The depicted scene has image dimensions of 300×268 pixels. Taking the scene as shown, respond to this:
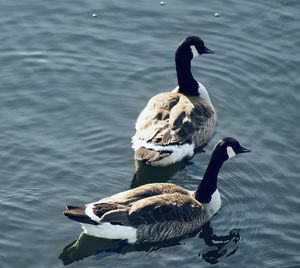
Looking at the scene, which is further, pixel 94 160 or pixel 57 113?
pixel 57 113

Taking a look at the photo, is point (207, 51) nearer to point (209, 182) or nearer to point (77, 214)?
point (209, 182)

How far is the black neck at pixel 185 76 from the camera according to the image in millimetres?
18062

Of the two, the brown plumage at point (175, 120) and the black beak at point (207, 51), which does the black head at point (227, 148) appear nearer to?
the brown plumage at point (175, 120)

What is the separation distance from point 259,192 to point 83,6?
879 centimetres

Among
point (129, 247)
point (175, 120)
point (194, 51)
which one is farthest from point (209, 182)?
point (194, 51)

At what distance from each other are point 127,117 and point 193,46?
8.40 ft

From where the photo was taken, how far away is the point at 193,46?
18266 millimetres

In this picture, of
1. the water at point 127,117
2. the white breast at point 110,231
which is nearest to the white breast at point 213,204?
the water at point 127,117

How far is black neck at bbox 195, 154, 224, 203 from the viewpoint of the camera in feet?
48.4

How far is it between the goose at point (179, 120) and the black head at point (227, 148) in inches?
56.7

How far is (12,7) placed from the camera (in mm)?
21109

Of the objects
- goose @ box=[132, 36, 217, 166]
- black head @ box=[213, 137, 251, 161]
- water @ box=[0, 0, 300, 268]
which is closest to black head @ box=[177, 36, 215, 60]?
goose @ box=[132, 36, 217, 166]

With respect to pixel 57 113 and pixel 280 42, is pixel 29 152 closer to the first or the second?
pixel 57 113

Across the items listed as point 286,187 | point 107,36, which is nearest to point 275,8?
point 107,36
